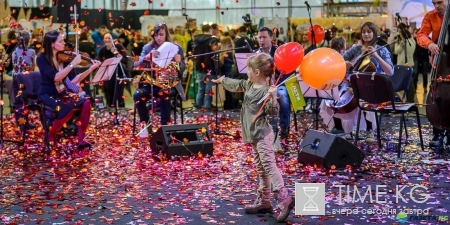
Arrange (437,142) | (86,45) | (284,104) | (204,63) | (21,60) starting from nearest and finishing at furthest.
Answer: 1. (437,142)
2. (284,104)
3. (21,60)
4. (204,63)
5. (86,45)

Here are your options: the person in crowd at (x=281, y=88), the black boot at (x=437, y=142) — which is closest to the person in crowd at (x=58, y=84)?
the person in crowd at (x=281, y=88)

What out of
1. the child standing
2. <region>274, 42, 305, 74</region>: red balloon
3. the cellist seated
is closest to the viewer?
the child standing

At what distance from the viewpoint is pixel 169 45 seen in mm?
8281

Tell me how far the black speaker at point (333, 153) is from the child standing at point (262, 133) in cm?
158

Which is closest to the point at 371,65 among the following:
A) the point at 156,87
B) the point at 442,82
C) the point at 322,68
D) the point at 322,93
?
the point at 322,93

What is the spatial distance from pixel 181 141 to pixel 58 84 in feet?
5.52

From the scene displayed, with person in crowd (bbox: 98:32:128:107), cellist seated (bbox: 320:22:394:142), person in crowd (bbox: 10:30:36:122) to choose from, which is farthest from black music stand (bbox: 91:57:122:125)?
cellist seated (bbox: 320:22:394:142)

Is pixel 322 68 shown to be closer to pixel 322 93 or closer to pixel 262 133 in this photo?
pixel 262 133

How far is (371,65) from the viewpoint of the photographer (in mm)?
7711

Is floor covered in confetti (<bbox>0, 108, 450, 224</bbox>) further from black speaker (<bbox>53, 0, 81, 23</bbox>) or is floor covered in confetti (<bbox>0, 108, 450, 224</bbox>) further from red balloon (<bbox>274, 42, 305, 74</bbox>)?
black speaker (<bbox>53, 0, 81, 23</bbox>)

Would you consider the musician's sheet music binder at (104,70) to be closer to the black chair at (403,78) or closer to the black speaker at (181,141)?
the black speaker at (181,141)

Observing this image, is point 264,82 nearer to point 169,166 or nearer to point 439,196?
point 439,196

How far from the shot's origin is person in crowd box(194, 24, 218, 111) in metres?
11.4

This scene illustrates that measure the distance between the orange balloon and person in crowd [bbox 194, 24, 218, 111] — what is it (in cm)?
599
